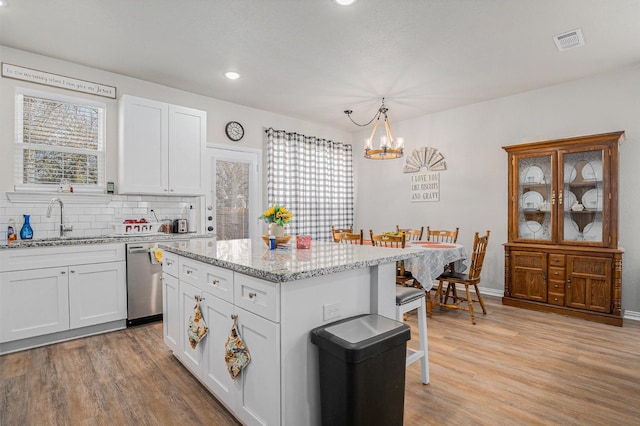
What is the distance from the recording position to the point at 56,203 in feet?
11.4

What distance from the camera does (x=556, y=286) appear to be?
12.8ft

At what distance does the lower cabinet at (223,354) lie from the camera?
1.62 meters

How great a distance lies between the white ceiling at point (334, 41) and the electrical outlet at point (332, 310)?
7.26 feet

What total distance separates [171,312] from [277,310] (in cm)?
157

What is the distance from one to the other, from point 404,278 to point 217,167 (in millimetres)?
2926

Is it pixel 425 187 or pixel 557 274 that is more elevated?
pixel 425 187

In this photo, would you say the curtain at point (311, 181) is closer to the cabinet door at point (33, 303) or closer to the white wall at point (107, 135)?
the white wall at point (107, 135)

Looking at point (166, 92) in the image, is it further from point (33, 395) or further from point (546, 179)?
point (546, 179)

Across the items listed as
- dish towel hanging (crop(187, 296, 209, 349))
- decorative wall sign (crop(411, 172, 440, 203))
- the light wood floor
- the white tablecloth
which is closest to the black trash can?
the light wood floor

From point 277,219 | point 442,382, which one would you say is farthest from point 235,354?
point 442,382

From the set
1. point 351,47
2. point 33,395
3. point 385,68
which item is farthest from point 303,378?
point 385,68

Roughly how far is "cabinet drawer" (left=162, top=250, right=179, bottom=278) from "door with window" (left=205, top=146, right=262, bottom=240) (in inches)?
71.7

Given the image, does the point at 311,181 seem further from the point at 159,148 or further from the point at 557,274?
the point at 557,274

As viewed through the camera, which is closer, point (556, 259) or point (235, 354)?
point (235, 354)
